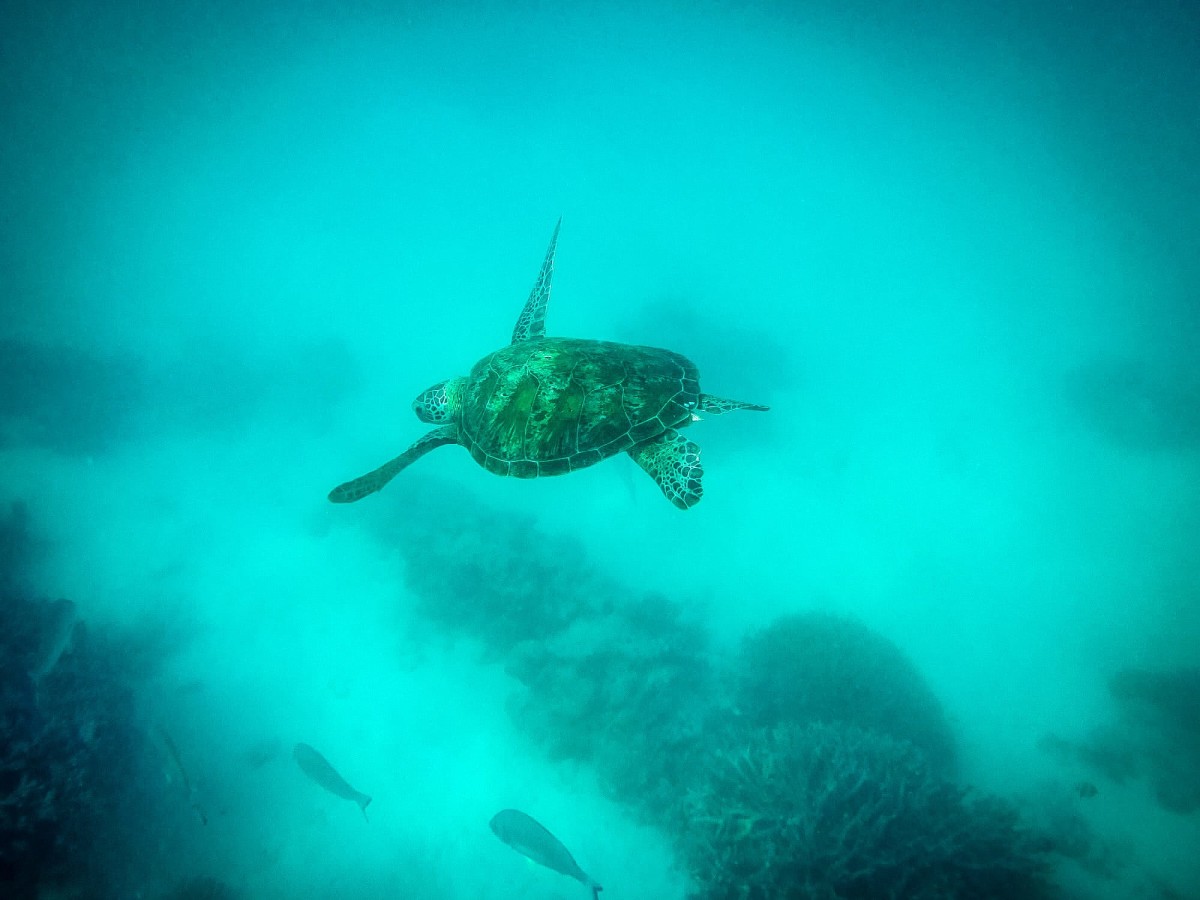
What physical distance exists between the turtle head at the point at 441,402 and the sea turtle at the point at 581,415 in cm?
79

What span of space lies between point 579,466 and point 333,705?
9891 millimetres

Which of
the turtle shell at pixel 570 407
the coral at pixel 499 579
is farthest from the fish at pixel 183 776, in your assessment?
the turtle shell at pixel 570 407

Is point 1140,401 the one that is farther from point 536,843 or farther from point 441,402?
point 441,402

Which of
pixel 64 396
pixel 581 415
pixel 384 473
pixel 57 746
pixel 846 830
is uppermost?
pixel 64 396

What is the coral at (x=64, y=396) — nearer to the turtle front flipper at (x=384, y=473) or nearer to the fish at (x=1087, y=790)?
the turtle front flipper at (x=384, y=473)

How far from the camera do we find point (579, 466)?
4.92 m

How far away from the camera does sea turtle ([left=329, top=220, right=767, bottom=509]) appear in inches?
195

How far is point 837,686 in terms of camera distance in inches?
322

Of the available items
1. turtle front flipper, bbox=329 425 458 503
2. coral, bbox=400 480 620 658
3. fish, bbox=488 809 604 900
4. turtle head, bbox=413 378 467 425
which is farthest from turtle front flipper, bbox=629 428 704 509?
coral, bbox=400 480 620 658

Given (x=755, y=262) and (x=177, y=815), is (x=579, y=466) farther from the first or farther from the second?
(x=755, y=262)

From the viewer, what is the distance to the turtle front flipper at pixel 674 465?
4688 mm

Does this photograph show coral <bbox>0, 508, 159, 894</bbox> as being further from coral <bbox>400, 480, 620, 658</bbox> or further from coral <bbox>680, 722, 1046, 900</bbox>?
coral <bbox>680, 722, 1046, 900</bbox>

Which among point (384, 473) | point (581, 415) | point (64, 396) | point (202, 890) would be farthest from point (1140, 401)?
point (64, 396)

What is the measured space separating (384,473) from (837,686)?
923cm
